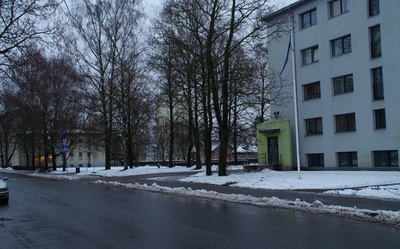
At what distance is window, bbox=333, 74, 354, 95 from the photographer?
94.4 ft

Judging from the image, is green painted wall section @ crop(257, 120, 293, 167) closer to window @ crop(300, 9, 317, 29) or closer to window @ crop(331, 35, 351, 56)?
window @ crop(331, 35, 351, 56)

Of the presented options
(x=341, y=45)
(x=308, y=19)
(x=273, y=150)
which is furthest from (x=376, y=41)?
(x=273, y=150)

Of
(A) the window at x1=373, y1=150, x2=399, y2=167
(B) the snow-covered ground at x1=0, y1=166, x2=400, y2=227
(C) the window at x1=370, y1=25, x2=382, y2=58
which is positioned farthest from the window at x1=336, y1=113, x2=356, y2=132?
(B) the snow-covered ground at x1=0, y1=166, x2=400, y2=227

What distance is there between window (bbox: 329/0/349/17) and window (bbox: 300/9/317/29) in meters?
1.59

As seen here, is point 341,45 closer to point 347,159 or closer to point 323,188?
point 347,159

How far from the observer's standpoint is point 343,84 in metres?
29.3

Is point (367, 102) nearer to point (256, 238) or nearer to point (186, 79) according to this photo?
point (186, 79)

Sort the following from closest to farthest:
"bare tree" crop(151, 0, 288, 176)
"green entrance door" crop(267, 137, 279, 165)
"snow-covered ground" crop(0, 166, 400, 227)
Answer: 1. "snow-covered ground" crop(0, 166, 400, 227)
2. "bare tree" crop(151, 0, 288, 176)
3. "green entrance door" crop(267, 137, 279, 165)

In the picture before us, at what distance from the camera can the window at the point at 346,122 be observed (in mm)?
28547

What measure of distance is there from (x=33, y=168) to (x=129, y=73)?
3571 cm

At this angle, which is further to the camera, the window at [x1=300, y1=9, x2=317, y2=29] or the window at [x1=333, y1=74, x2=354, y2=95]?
the window at [x1=300, y1=9, x2=317, y2=29]

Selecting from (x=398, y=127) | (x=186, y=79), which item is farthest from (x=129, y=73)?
(x=398, y=127)

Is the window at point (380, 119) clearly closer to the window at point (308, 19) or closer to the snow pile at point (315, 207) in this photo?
the window at point (308, 19)

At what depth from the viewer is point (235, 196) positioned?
16016mm
